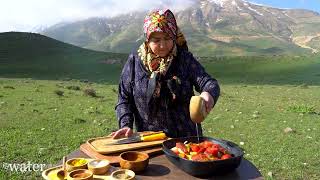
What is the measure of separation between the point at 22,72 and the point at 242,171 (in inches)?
2185

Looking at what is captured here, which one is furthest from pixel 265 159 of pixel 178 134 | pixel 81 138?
pixel 178 134

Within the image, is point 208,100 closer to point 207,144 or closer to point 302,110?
point 207,144

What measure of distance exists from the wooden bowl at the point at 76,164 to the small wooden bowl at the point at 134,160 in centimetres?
39

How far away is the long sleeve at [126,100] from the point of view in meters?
6.24

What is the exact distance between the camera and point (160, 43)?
19.0ft

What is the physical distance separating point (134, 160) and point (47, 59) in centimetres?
7040

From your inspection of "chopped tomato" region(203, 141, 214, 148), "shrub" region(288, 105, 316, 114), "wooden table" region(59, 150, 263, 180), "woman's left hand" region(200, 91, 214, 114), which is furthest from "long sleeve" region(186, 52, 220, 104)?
"shrub" region(288, 105, 316, 114)

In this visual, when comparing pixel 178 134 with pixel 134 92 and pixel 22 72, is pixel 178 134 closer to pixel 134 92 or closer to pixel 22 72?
pixel 134 92

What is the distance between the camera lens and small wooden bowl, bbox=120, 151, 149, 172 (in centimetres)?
477

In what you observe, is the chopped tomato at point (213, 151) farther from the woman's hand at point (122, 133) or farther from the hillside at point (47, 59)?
the hillside at point (47, 59)

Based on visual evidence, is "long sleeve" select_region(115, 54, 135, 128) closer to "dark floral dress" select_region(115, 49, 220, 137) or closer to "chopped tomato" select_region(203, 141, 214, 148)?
"dark floral dress" select_region(115, 49, 220, 137)

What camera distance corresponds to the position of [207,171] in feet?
15.0

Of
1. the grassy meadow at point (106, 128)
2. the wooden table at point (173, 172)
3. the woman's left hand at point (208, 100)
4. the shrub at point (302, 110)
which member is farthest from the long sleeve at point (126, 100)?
the shrub at point (302, 110)

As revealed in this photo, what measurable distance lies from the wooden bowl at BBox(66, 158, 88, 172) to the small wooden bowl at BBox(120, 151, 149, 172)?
39 centimetres
